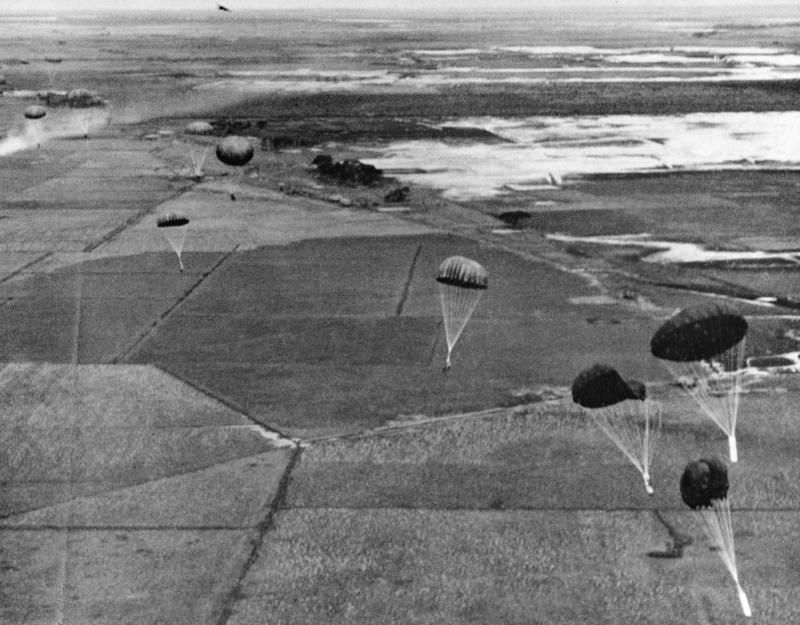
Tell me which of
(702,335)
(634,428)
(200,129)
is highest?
(702,335)

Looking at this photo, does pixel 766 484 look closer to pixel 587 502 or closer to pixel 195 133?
pixel 587 502

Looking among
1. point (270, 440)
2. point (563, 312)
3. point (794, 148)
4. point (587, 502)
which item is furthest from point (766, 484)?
point (794, 148)

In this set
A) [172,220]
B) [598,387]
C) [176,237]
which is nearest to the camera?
[598,387]

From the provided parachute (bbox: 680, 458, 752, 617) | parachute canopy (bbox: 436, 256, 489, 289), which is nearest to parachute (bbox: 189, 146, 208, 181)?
parachute canopy (bbox: 436, 256, 489, 289)

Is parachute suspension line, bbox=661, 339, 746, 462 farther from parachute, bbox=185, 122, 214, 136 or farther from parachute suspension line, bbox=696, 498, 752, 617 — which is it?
parachute, bbox=185, 122, 214, 136

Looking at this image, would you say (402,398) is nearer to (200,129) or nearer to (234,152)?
(234,152)

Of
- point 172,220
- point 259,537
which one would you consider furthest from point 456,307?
point 259,537
